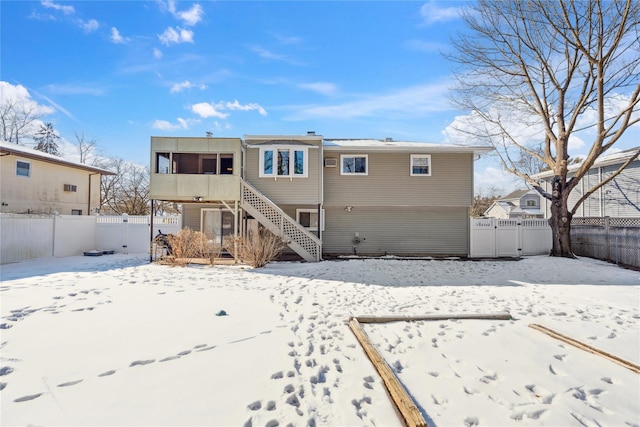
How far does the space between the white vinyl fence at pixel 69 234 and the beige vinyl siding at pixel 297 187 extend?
5.38 m

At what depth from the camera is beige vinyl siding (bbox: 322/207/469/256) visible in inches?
579

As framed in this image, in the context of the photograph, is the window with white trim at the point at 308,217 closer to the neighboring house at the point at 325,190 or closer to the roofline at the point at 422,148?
the neighboring house at the point at 325,190

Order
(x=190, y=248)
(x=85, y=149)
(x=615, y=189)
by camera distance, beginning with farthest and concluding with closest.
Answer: (x=85, y=149) < (x=615, y=189) < (x=190, y=248)

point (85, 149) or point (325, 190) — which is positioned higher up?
point (85, 149)

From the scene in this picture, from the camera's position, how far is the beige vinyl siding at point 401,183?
14.1m

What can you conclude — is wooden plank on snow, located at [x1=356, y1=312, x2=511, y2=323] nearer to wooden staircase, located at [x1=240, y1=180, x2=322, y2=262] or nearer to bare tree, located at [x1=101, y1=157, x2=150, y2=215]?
wooden staircase, located at [x1=240, y1=180, x2=322, y2=262]

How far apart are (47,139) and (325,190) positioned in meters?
30.2

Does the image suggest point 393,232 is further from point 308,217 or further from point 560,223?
point 560,223

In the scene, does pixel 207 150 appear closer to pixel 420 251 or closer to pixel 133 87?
pixel 133 87

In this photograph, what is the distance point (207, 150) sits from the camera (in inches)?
495

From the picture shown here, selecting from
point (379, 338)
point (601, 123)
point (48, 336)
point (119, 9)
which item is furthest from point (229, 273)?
point (601, 123)

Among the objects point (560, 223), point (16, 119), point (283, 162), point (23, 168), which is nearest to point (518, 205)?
point (560, 223)

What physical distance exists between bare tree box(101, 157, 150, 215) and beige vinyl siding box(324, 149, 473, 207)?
22981 millimetres

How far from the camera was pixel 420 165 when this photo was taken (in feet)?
46.8
